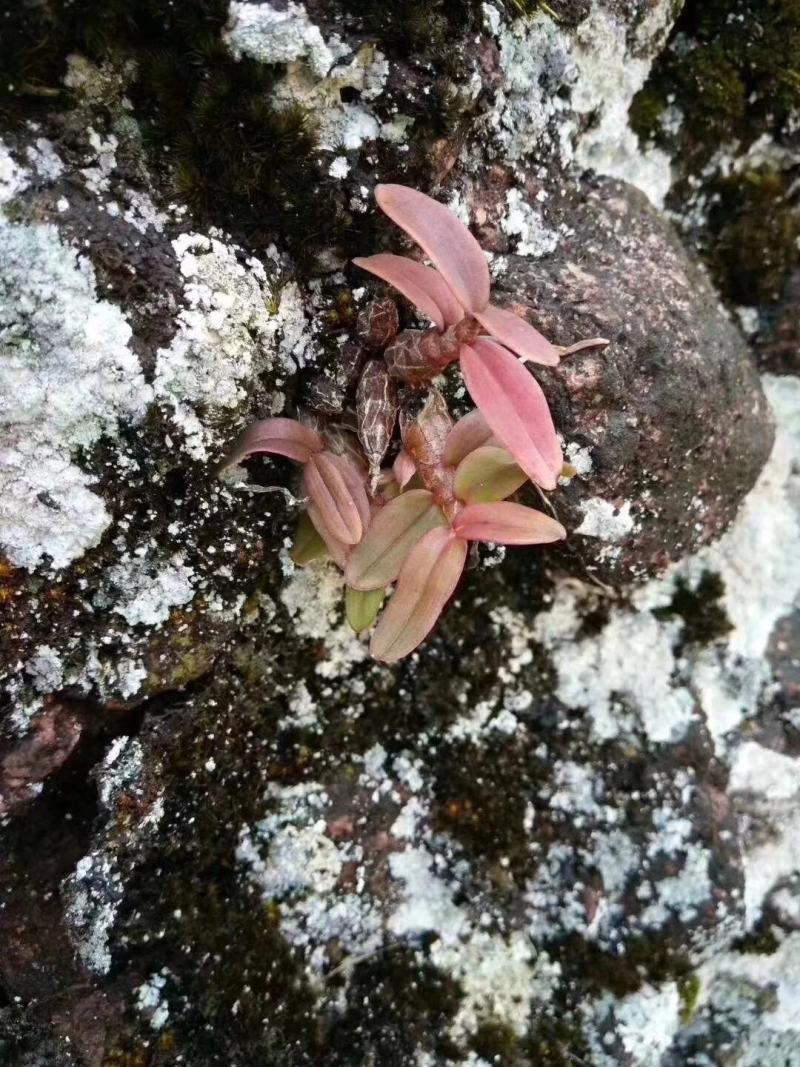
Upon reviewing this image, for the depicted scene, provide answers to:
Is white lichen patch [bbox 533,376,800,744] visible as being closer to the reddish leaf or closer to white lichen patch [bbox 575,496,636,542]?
white lichen patch [bbox 575,496,636,542]

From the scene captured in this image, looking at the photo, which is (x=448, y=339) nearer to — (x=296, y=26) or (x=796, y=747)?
(x=296, y=26)

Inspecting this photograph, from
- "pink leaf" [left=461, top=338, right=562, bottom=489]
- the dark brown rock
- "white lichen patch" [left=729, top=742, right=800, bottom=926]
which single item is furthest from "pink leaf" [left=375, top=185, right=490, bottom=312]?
"white lichen patch" [left=729, top=742, right=800, bottom=926]

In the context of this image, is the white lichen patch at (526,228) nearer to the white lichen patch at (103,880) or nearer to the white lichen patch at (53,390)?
the white lichen patch at (53,390)

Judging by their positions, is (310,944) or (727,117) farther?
(727,117)

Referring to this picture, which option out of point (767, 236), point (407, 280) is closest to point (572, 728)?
point (407, 280)

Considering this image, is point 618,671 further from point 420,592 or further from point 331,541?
point 331,541

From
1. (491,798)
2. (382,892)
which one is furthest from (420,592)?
(382,892)
